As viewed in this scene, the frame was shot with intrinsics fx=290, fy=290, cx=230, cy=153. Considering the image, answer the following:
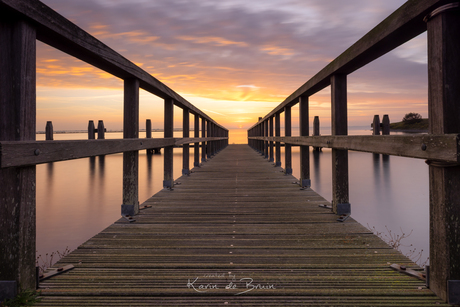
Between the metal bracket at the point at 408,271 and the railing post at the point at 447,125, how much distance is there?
20 centimetres

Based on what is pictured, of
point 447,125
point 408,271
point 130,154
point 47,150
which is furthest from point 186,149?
point 447,125

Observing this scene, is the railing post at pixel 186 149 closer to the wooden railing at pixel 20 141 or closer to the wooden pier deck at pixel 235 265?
the wooden pier deck at pixel 235 265

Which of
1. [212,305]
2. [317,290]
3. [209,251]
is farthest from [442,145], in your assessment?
[209,251]

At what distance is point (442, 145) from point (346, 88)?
2123mm

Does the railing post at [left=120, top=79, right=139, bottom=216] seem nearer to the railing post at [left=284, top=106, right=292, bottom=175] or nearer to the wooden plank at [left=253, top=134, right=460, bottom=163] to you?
the wooden plank at [left=253, top=134, right=460, bottom=163]

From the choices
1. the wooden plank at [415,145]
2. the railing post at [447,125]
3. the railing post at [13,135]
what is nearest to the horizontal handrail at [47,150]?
the railing post at [13,135]

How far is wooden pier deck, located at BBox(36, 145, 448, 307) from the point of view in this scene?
5.64 feet

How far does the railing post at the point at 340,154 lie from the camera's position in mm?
3379

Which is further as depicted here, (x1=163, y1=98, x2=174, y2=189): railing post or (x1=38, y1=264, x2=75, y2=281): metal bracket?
(x1=163, y1=98, x2=174, y2=189): railing post

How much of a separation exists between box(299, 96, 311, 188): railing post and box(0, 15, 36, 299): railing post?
4270 millimetres

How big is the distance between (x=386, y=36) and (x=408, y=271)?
173 cm

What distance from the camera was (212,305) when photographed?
1.64 m

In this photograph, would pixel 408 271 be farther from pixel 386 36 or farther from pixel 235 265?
pixel 386 36

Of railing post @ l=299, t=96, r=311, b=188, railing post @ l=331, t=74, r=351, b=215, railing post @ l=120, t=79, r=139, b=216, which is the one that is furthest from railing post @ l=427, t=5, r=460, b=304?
railing post @ l=299, t=96, r=311, b=188
